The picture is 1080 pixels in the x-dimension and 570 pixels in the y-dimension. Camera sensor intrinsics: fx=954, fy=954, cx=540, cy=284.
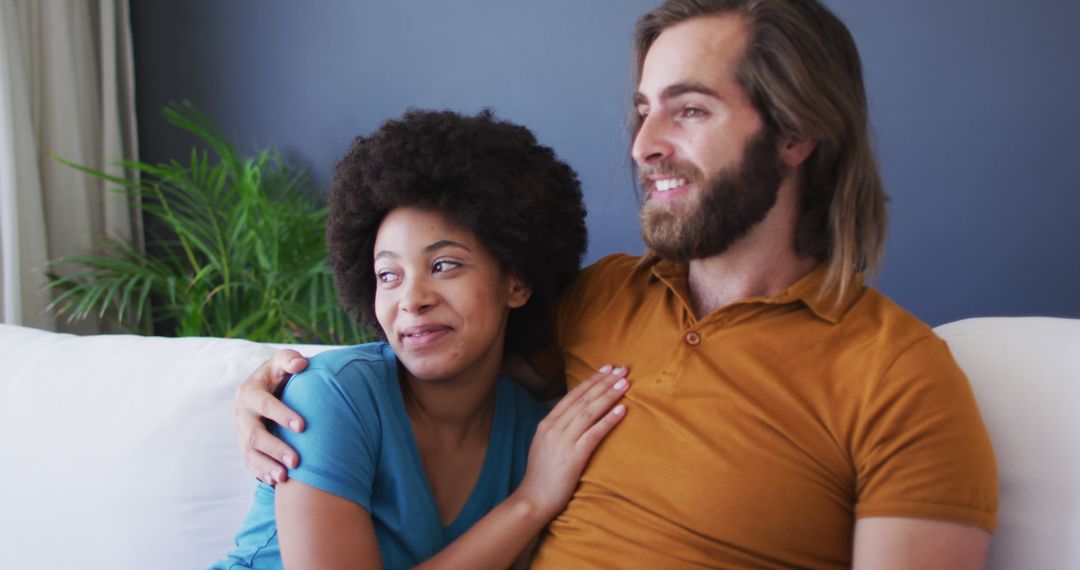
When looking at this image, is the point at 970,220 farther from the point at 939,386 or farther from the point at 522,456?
the point at 522,456

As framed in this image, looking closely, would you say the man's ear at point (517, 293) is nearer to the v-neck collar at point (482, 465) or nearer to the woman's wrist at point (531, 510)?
the v-neck collar at point (482, 465)

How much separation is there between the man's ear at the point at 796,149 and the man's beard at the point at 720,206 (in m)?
0.02

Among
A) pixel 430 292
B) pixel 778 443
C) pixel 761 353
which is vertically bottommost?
pixel 778 443

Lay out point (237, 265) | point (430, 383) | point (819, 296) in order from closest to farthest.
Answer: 1. point (819, 296)
2. point (430, 383)
3. point (237, 265)

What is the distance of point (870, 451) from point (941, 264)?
108 centimetres

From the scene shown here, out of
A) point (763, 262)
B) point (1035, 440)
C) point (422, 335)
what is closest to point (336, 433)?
point (422, 335)

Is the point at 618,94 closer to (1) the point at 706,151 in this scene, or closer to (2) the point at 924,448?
(1) the point at 706,151

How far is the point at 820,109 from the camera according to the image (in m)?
1.36

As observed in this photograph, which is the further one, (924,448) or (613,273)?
(613,273)

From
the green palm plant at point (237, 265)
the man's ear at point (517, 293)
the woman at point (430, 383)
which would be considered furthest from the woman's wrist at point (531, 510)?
the green palm plant at point (237, 265)

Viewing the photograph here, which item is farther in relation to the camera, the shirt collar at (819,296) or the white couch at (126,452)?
the white couch at (126,452)

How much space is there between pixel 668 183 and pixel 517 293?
Answer: 0.99 ft

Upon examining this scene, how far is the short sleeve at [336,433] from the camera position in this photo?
1250mm

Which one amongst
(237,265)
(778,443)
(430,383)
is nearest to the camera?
(778,443)
